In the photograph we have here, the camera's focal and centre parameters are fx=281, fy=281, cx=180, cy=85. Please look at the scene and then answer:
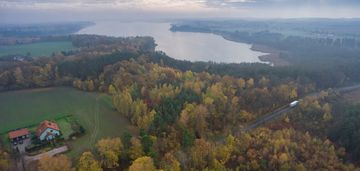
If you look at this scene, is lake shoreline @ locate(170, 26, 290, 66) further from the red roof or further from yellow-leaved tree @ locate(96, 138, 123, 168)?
the red roof

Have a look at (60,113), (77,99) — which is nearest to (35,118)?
(60,113)

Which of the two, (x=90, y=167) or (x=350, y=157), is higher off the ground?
(x=90, y=167)

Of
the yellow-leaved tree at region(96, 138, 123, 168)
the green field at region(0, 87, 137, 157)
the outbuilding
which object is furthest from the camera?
the green field at region(0, 87, 137, 157)

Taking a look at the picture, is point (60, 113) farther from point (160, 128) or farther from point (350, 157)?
point (350, 157)

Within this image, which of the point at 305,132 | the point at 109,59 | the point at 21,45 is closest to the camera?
the point at 305,132

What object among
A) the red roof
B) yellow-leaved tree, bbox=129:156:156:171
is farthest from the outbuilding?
yellow-leaved tree, bbox=129:156:156:171

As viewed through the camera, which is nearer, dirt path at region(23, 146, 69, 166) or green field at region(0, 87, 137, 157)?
dirt path at region(23, 146, 69, 166)

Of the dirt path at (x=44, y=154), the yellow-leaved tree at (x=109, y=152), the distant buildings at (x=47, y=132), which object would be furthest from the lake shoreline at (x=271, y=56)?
the dirt path at (x=44, y=154)

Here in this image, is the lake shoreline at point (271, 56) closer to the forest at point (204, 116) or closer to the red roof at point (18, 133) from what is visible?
the forest at point (204, 116)
